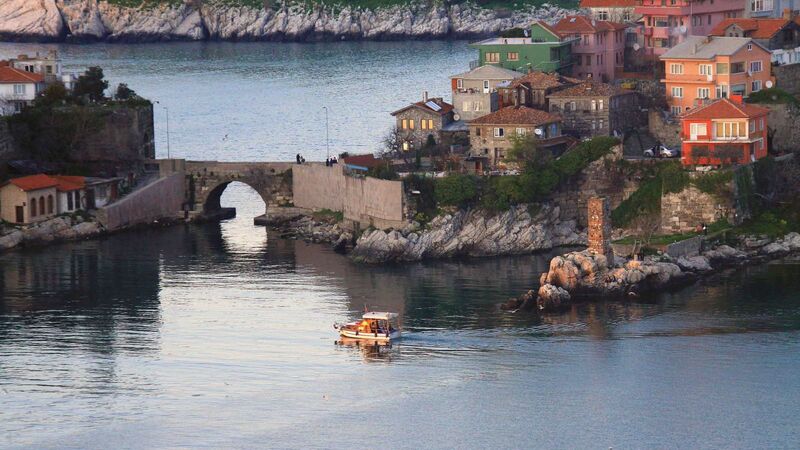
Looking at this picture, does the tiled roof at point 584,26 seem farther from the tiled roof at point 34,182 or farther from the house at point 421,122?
the tiled roof at point 34,182

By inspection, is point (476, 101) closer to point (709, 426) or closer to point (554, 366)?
point (554, 366)

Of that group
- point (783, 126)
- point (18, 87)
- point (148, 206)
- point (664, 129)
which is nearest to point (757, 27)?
point (664, 129)

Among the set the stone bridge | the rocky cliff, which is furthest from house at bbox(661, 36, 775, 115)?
the rocky cliff

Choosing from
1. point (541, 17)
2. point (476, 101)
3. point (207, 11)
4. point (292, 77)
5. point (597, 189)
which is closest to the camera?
point (597, 189)

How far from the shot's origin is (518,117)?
82.6 meters

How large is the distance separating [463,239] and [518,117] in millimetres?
6431

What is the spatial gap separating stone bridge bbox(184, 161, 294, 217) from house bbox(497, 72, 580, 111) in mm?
7949

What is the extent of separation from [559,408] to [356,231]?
2137cm

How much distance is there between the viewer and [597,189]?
262 ft

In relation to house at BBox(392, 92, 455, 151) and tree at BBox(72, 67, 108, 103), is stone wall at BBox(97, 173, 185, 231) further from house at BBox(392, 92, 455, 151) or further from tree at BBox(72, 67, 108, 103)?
house at BBox(392, 92, 455, 151)

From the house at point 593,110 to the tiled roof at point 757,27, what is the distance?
22.2 ft

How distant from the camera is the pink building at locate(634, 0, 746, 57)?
93.3 m

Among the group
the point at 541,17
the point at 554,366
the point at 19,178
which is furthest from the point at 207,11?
the point at 554,366

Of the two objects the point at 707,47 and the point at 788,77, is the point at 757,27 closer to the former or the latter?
the point at 788,77
